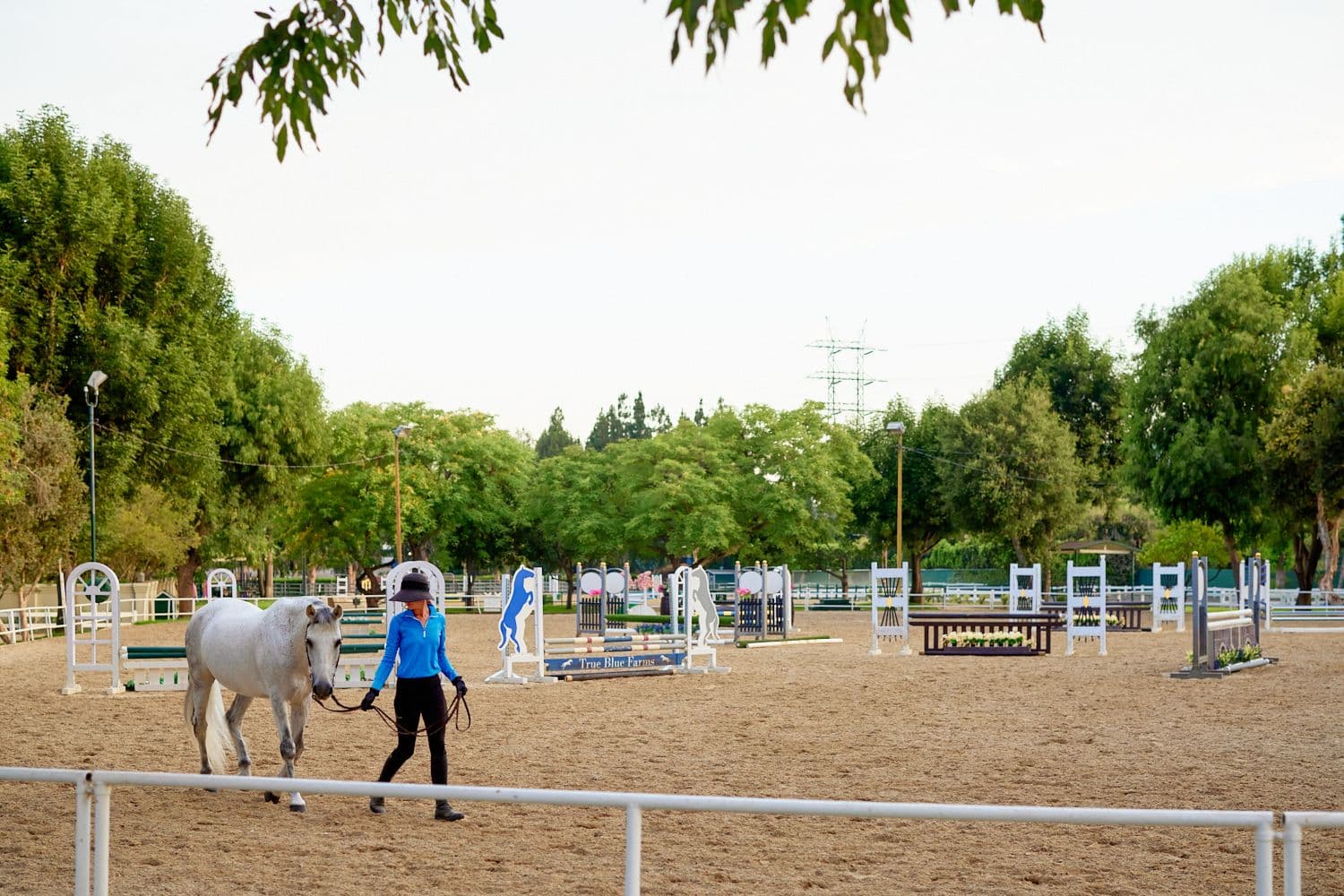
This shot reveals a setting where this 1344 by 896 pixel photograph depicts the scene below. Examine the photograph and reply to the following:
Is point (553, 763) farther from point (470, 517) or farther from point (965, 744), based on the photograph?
point (470, 517)

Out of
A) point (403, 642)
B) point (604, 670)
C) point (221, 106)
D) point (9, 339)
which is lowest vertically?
point (604, 670)

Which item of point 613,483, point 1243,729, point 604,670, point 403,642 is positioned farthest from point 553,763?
point 613,483

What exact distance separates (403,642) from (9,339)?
32.3 m

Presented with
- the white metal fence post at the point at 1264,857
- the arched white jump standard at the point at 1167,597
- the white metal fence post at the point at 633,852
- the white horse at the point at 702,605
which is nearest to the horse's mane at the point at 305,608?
the white metal fence post at the point at 633,852

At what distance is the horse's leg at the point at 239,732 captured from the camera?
1036 centimetres

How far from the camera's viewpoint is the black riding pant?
9.63 metres

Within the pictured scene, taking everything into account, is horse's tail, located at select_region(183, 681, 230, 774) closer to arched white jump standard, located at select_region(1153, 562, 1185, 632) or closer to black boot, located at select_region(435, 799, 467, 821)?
black boot, located at select_region(435, 799, 467, 821)

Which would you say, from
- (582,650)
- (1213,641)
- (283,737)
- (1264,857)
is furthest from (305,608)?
(1213,641)

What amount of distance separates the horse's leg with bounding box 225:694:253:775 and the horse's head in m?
0.94

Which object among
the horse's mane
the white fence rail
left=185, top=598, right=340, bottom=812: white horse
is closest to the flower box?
left=185, top=598, right=340, bottom=812: white horse

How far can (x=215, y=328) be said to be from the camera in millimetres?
44969

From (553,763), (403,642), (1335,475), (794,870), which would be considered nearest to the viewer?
(794,870)

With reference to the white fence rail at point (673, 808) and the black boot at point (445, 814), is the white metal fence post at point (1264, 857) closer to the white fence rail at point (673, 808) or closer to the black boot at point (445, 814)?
the white fence rail at point (673, 808)

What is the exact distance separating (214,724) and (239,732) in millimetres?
463
